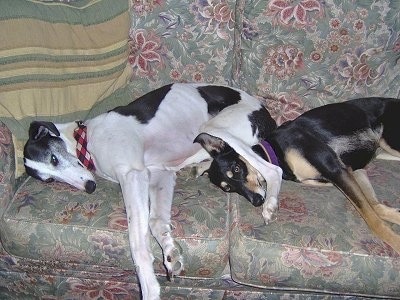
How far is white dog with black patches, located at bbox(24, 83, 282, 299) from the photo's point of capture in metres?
2.39

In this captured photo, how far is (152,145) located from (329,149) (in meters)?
0.94

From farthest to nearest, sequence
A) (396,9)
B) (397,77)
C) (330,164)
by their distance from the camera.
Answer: (397,77) → (396,9) → (330,164)

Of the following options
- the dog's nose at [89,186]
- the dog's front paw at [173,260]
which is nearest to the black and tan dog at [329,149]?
the dog's front paw at [173,260]

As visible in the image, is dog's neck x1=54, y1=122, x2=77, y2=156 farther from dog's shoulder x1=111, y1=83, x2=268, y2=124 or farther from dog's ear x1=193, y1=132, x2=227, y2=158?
dog's ear x1=193, y1=132, x2=227, y2=158

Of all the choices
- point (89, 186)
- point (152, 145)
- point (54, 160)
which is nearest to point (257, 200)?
point (152, 145)

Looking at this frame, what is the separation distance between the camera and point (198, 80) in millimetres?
3094

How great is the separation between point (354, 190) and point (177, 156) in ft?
3.28

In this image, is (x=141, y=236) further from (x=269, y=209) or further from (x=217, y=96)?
(x=217, y=96)

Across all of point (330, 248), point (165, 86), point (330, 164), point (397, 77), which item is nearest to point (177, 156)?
point (165, 86)

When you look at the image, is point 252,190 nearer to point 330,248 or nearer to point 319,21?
point 330,248

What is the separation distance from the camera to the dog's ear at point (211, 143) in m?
2.70

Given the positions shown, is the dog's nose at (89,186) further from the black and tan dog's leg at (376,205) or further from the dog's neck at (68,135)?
the black and tan dog's leg at (376,205)

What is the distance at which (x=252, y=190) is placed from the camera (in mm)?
2516

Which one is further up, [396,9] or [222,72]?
[396,9]
